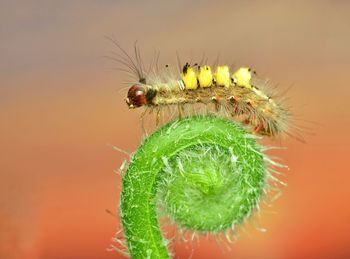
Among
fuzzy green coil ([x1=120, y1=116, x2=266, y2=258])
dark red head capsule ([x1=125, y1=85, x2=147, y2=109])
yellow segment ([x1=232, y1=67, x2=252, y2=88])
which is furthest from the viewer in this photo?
dark red head capsule ([x1=125, y1=85, x2=147, y2=109])

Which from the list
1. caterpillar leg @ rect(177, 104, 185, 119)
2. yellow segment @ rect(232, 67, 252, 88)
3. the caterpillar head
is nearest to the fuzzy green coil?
caterpillar leg @ rect(177, 104, 185, 119)

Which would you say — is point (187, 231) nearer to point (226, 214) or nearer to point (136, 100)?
point (226, 214)

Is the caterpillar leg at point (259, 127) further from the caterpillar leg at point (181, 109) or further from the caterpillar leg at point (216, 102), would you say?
the caterpillar leg at point (181, 109)

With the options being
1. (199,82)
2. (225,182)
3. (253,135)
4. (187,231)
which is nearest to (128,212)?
(187,231)

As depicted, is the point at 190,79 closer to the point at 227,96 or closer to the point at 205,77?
the point at 205,77

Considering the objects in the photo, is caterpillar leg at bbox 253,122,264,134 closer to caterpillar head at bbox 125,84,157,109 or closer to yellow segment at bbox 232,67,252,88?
yellow segment at bbox 232,67,252,88

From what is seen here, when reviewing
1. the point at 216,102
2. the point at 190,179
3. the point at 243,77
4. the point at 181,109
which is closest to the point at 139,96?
the point at 181,109

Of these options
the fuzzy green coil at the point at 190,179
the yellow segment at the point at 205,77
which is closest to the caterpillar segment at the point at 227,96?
the yellow segment at the point at 205,77
